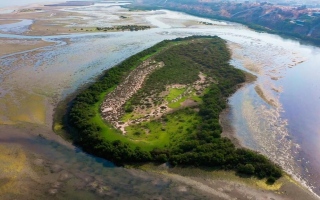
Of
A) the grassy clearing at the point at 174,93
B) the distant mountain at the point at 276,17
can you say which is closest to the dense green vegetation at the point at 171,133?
the grassy clearing at the point at 174,93

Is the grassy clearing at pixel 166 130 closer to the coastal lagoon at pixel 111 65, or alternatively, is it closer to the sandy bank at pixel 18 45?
the coastal lagoon at pixel 111 65

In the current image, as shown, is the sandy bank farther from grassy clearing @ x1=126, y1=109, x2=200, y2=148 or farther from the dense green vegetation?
grassy clearing @ x1=126, y1=109, x2=200, y2=148

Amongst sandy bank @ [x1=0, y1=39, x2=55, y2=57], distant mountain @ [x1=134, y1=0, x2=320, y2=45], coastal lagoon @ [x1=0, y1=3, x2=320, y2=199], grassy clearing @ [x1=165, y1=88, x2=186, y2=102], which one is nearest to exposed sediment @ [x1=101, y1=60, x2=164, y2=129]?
grassy clearing @ [x1=165, y1=88, x2=186, y2=102]

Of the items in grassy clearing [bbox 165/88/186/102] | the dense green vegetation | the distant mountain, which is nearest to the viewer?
the dense green vegetation

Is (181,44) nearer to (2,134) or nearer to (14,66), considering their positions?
(14,66)

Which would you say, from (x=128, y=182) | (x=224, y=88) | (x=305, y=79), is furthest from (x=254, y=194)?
(x=305, y=79)
